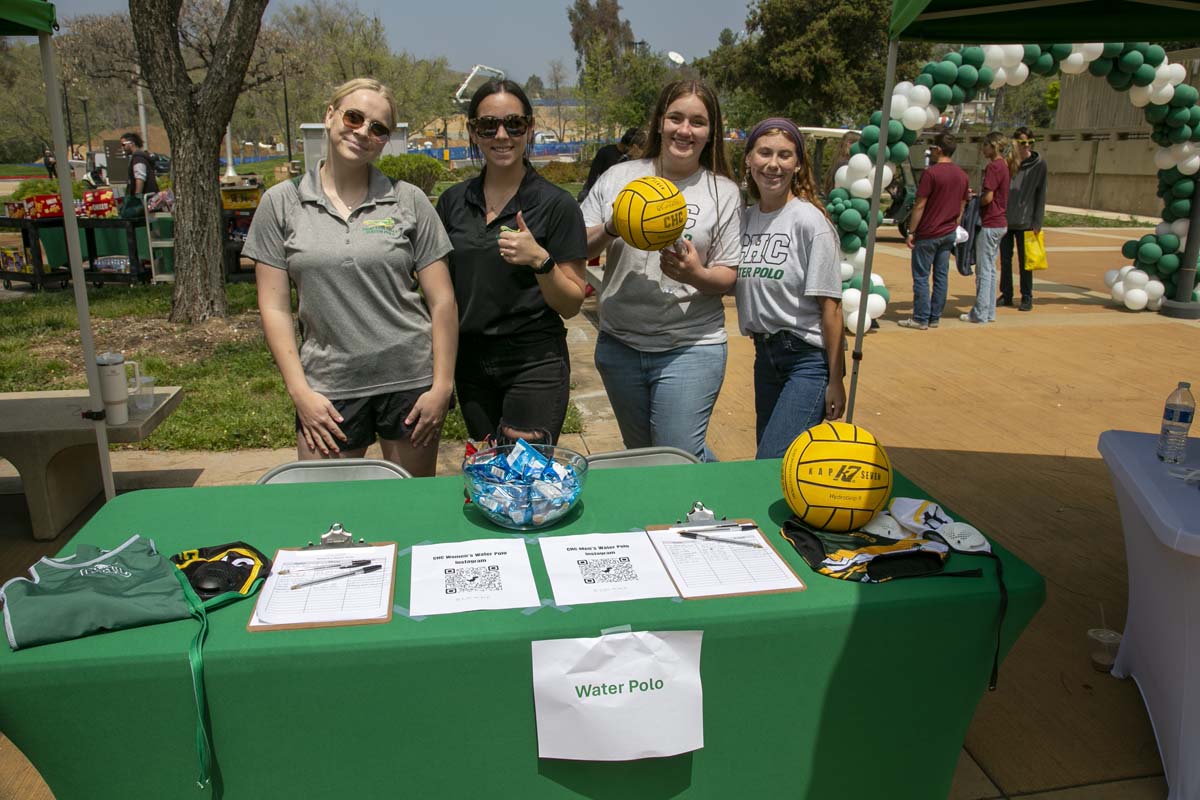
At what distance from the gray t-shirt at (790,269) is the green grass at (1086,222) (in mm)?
20076

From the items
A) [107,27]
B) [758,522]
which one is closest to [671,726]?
[758,522]

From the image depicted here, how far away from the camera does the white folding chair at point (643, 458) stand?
301 cm

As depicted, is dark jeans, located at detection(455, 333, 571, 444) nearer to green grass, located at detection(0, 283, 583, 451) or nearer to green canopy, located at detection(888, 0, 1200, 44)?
green canopy, located at detection(888, 0, 1200, 44)

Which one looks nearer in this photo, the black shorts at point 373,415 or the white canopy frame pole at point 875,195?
the black shorts at point 373,415

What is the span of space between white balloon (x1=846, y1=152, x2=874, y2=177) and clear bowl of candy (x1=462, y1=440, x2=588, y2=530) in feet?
22.8

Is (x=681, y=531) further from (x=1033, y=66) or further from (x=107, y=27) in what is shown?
(x=107, y=27)

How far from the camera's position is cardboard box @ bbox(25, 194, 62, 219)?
1044 cm

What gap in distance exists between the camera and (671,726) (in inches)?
74.5

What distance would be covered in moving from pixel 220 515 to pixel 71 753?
0.74 meters

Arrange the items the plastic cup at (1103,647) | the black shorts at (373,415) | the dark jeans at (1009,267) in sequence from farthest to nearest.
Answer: the dark jeans at (1009,267)
the plastic cup at (1103,647)
the black shorts at (373,415)

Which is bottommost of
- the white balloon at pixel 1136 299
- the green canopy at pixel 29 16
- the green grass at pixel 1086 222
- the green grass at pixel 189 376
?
the green grass at pixel 189 376

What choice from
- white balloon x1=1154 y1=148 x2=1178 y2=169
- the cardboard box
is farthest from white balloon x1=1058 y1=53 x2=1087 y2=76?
the cardboard box

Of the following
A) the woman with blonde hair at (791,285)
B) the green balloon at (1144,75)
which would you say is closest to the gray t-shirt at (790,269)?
the woman with blonde hair at (791,285)

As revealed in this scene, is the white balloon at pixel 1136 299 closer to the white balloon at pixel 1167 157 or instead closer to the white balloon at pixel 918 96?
the white balloon at pixel 1167 157
